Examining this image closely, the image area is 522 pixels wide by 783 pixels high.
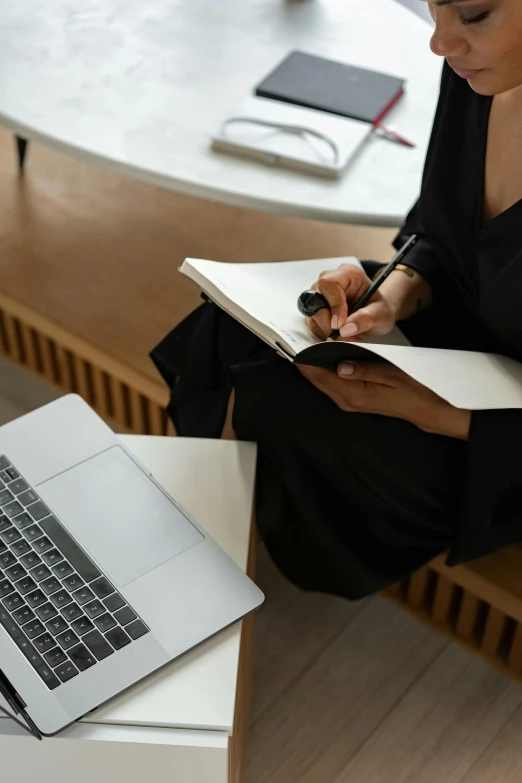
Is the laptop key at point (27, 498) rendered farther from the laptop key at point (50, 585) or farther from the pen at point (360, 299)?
the pen at point (360, 299)

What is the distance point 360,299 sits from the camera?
49.8 inches

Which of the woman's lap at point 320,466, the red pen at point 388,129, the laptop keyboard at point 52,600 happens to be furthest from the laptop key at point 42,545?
the red pen at point 388,129

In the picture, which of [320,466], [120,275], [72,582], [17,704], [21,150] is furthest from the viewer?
[21,150]

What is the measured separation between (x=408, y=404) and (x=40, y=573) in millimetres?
474

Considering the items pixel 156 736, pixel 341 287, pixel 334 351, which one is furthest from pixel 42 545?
pixel 341 287

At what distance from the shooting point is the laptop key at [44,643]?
94 centimetres

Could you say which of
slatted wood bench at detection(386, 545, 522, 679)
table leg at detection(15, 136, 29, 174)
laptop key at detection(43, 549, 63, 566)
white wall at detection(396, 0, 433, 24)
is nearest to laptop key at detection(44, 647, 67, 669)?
laptop key at detection(43, 549, 63, 566)

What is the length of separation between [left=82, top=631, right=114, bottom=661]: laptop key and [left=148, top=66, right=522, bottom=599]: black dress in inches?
14.8

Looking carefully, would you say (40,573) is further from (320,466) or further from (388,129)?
(388,129)

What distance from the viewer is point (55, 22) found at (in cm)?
176

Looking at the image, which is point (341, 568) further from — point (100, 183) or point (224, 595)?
point (100, 183)

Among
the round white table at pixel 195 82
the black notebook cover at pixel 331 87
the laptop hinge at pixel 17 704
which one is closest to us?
the laptop hinge at pixel 17 704

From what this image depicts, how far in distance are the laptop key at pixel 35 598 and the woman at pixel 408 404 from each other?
1.19 feet

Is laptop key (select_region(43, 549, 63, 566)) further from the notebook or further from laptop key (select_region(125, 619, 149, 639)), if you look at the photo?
the notebook
